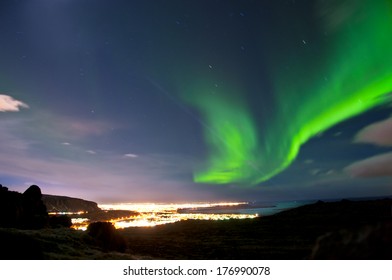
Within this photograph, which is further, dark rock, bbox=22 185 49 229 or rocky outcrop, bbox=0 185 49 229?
dark rock, bbox=22 185 49 229

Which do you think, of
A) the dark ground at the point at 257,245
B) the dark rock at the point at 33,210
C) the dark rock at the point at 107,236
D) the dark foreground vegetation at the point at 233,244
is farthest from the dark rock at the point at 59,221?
the dark rock at the point at 107,236

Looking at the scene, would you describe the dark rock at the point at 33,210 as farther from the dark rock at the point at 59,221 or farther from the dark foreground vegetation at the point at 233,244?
the dark foreground vegetation at the point at 233,244

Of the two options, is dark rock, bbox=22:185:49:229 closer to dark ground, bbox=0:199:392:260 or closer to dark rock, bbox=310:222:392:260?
dark ground, bbox=0:199:392:260

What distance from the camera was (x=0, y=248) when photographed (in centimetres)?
1530

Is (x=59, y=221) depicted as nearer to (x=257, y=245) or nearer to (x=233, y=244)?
(x=233, y=244)

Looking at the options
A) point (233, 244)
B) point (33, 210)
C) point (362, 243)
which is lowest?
point (233, 244)

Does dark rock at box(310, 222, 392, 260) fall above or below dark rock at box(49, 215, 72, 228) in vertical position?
above

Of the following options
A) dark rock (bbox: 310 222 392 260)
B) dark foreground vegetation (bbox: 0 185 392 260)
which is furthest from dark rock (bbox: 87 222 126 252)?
dark rock (bbox: 310 222 392 260)

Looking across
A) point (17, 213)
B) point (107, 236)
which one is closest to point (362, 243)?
point (107, 236)

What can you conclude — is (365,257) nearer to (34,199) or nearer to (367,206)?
(34,199)

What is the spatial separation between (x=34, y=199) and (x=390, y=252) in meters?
50.8
